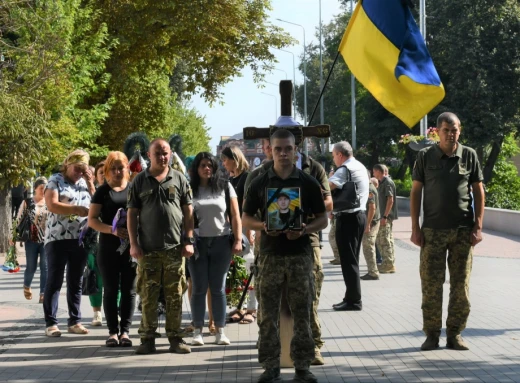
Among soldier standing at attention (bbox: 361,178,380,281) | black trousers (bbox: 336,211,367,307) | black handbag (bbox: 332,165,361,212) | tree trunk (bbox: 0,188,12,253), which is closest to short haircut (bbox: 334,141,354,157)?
black handbag (bbox: 332,165,361,212)

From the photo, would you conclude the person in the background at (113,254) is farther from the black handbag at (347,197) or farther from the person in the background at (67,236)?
the black handbag at (347,197)

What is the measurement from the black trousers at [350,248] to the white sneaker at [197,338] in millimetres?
2960

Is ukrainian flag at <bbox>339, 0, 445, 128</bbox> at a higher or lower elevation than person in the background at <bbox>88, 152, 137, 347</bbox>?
higher

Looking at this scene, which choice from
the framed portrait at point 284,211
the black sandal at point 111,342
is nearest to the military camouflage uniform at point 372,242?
the black sandal at point 111,342

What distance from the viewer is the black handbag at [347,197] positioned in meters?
12.4

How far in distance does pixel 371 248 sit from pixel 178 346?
7249 millimetres

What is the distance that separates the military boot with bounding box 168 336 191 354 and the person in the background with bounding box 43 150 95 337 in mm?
1653

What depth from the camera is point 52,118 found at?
23.6 m

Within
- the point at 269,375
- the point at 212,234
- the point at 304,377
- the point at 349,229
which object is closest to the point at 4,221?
the point at 349,229

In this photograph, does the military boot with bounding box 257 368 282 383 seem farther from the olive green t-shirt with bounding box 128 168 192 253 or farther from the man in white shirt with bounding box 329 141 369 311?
the man in white shirt with bounding box 329 141 369 311

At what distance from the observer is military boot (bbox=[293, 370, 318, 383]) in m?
7.72

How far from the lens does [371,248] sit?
53.2ft

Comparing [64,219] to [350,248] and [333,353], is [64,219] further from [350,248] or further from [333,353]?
[350,248]

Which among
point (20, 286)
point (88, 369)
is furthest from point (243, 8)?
point (88, 369)
